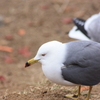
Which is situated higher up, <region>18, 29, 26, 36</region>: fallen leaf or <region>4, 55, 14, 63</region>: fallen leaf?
<region>18, 29, 26, 36</region>: fallen leaf

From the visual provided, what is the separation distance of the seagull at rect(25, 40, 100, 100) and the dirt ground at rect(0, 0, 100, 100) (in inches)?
49.9

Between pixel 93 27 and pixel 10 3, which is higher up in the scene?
pixel 10 3

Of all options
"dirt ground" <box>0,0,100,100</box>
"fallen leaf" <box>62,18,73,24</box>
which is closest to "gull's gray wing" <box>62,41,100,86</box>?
"dirt ground" <box>0,0,100,100</box>

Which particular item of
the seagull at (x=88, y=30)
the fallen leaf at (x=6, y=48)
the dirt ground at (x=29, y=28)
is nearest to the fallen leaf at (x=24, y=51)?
the dirt ground at (x=29, y=28)

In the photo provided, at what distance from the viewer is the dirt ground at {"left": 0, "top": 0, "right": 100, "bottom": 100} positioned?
19.7ft

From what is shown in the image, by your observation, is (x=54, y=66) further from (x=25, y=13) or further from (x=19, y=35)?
(x=25, y=13)

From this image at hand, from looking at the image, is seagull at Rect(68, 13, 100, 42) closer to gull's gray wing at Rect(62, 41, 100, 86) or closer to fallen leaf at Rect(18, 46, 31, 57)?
fallen leaf at Rect(18, 46, 31, 57)

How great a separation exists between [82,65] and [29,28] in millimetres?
5003

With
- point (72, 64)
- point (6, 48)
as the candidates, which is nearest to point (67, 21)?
point (6, 48)

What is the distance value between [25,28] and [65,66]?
4.97m

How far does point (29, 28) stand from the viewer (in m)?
8.03

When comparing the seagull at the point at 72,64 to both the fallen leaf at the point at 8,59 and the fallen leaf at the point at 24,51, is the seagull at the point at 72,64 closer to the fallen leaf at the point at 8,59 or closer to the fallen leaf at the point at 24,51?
the fallen leaf at the point at 8,59

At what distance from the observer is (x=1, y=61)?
6.61 metres

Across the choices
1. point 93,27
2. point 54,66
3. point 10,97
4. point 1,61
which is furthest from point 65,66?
point 1,61
